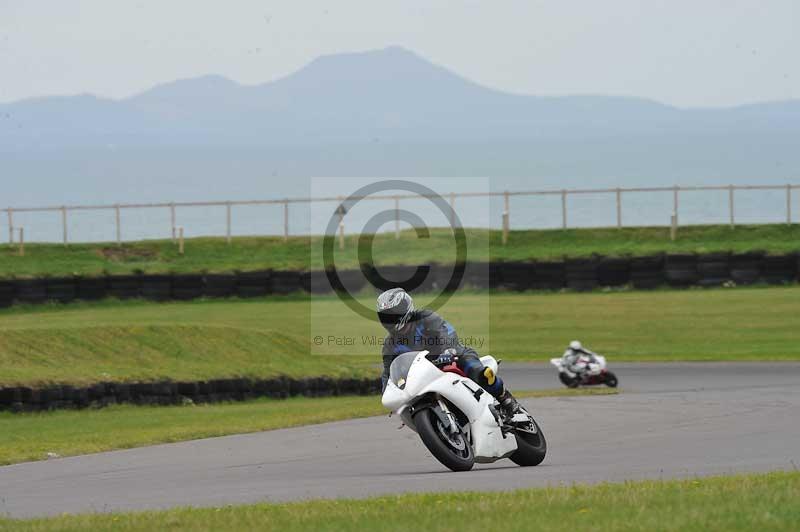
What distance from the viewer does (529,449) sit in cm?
1249

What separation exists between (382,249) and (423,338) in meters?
38.1

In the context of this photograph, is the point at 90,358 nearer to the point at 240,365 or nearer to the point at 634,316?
the point at 240,365

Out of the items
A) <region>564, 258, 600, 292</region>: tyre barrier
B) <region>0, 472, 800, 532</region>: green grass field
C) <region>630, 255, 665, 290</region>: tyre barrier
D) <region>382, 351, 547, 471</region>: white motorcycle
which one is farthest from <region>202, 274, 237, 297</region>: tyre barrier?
<region>0, 472, 800, 532</region>: green grass field

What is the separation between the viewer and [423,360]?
11.8 m

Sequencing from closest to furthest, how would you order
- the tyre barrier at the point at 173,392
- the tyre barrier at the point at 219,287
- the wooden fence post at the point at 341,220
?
the tyre barrier at the point at 173,392 < the tyre barrier at the point at 219,287 < the wooden fence post at the point at 341,220

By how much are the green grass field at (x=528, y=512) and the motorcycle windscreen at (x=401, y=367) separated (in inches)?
78.5

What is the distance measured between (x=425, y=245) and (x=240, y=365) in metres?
25.5

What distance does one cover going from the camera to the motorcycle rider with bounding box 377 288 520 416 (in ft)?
39.0

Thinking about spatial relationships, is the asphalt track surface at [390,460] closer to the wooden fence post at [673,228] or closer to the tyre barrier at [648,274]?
the tyre barrier at [648,274]

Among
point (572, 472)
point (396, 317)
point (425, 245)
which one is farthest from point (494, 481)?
point (425, 245)

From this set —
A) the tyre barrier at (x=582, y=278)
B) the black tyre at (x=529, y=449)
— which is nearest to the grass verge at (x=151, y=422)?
the black tyre at (x=529, y=449)

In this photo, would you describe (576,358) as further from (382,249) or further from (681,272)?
(382,249)

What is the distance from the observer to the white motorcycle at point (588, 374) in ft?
79.1

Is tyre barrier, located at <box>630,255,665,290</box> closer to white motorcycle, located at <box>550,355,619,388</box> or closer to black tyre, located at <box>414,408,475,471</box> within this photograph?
white motorcycle, located at <box>550,355,619,388</box>
